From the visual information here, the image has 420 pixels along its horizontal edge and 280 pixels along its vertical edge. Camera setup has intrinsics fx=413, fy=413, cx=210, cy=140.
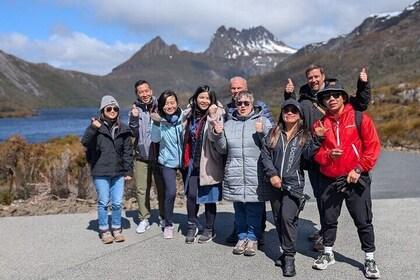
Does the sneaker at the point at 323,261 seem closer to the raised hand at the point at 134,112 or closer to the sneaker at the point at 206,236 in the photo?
Result: the sneaker at the point at 206,236

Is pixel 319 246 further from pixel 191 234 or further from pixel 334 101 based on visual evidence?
pixel 334 101

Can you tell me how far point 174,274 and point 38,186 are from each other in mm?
4823

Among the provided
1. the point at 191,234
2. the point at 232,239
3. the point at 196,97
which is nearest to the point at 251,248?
the point at 232,239

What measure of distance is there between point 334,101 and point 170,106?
1949mm

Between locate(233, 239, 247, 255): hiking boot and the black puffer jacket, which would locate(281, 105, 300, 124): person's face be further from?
the black puffer jacket

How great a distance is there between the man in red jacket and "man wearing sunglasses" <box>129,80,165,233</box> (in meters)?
2.21

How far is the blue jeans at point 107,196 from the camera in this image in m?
4.84

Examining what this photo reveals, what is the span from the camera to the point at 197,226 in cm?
505

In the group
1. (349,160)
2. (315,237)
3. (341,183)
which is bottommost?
(315,237)

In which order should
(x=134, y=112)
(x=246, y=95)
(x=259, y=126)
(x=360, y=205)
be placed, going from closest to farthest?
(x=360, y=205)
(x=259, y=126)
(x=246, y=95)
(x=134, y=112)

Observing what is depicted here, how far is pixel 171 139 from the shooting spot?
16.1 ft

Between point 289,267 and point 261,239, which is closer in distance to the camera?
point 289,267

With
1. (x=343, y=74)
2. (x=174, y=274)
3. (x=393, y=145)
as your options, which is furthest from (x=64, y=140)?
(x=343, y=74)

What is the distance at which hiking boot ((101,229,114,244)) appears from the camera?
4816 millimetres
